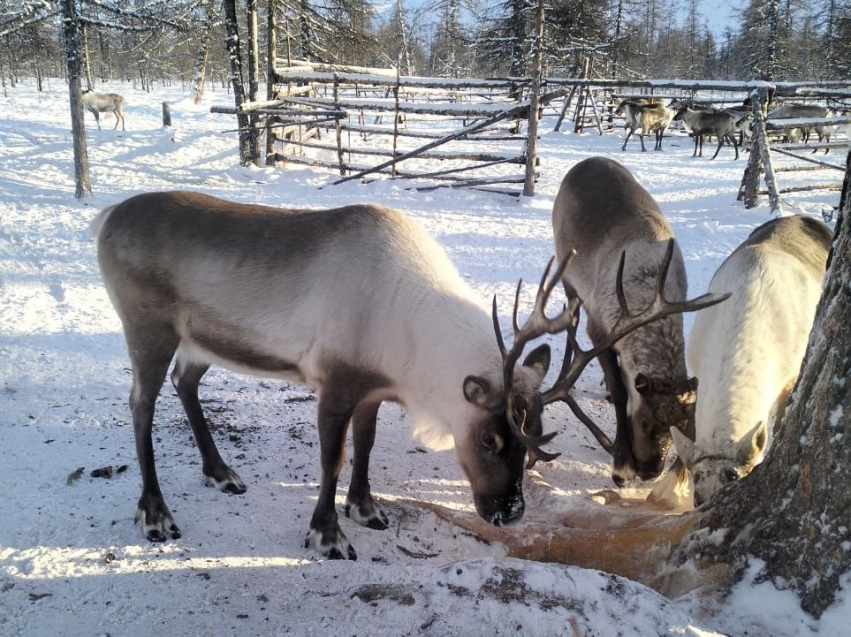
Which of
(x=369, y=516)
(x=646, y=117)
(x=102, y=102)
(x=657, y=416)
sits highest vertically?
(x=102, y=102)

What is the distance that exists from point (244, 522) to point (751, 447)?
7.74ft

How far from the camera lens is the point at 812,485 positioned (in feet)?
6.23

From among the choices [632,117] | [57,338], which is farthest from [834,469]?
[632,117]

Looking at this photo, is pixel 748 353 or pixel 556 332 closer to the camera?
pixel 556 332

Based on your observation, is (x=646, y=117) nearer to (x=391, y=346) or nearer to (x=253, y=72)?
(x=253, y=72)

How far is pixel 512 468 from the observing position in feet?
8.61

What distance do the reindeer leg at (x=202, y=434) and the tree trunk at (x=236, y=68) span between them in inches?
389

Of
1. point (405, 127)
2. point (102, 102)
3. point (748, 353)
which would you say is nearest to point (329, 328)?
point (748, 353)

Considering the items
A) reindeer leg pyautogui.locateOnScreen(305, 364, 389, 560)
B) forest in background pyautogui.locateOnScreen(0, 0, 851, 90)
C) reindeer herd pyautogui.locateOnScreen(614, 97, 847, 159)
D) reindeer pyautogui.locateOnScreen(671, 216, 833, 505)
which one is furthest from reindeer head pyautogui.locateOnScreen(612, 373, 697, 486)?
reindeer herd pyautogui.locateOnScreen(614, 97, 847, 159)

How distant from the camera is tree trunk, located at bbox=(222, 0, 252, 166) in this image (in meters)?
12.4

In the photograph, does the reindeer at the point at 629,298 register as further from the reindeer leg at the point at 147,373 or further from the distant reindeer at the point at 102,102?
the distant reindeer at the point at 102,102

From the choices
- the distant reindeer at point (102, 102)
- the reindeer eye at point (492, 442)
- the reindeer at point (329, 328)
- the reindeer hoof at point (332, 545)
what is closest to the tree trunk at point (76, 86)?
the reindeer at point (329, 328)

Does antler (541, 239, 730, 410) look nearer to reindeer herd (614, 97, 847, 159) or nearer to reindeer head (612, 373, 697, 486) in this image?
reindeer head (612, 373, 697, 486)

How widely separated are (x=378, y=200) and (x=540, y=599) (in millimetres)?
9296
